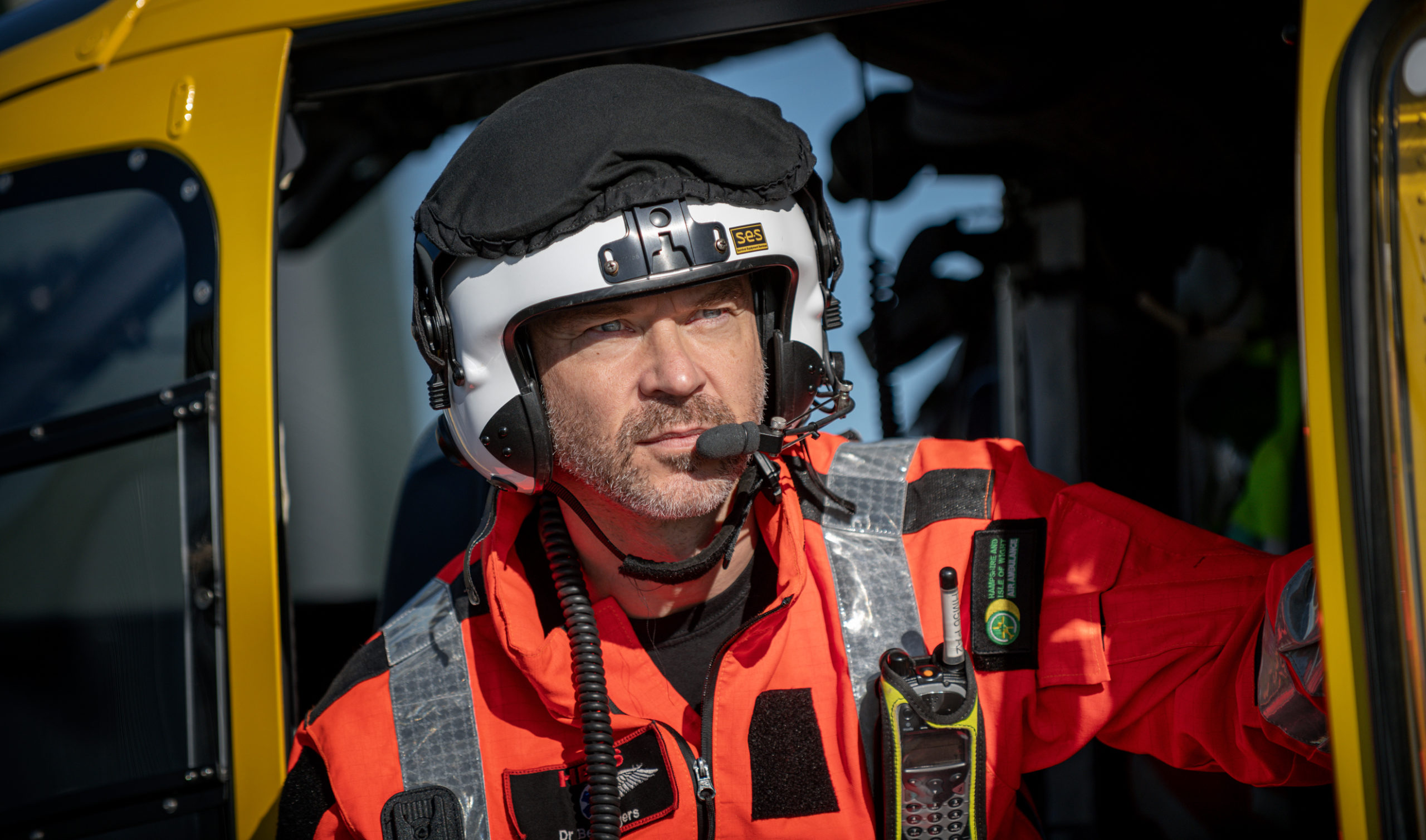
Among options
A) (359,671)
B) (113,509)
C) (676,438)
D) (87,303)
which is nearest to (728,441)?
(676,438)

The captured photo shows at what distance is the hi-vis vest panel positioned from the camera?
5.01 feet

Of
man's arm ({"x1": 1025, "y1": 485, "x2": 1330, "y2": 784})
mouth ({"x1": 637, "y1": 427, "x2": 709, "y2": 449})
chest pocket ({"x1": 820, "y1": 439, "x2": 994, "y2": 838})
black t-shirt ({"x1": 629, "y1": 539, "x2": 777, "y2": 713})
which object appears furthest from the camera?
black t-shirt ({"x1": 629, "y1": 539, "x2": 777, "y2": 713})

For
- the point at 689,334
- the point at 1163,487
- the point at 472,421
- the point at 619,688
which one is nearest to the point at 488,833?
the point at 619,688

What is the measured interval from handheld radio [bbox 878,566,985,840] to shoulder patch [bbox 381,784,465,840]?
641 mm

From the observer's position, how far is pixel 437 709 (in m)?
1.59

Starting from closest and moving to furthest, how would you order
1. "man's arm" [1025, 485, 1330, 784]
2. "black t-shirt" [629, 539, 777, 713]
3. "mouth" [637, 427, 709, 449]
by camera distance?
"man's arm" [1025, 485, 1330, 784]
"mouth" [637, 427, 709, 449]
"black t-shirt" [629, 539, 777, 713]

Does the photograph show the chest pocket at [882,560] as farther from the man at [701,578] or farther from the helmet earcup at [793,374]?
the helmet earcup at [793,374]

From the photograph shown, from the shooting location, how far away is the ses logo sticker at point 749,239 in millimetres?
1479

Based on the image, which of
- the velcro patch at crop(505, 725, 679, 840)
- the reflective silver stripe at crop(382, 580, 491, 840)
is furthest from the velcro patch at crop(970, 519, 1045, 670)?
the reflective silver stripe at crop(382, 580, 491, 840)

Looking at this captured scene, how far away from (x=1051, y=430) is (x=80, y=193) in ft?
6.92

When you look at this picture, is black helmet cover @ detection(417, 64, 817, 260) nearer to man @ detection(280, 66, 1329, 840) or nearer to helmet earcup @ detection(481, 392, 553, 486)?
man @ detection(280, 66, 1329, 840)

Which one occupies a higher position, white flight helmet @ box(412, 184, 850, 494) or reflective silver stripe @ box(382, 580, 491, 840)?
white flight helmet @ box(412, 184, 850, 494)

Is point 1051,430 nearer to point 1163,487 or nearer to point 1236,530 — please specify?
point 1163,487

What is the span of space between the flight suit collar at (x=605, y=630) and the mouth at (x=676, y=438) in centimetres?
19
